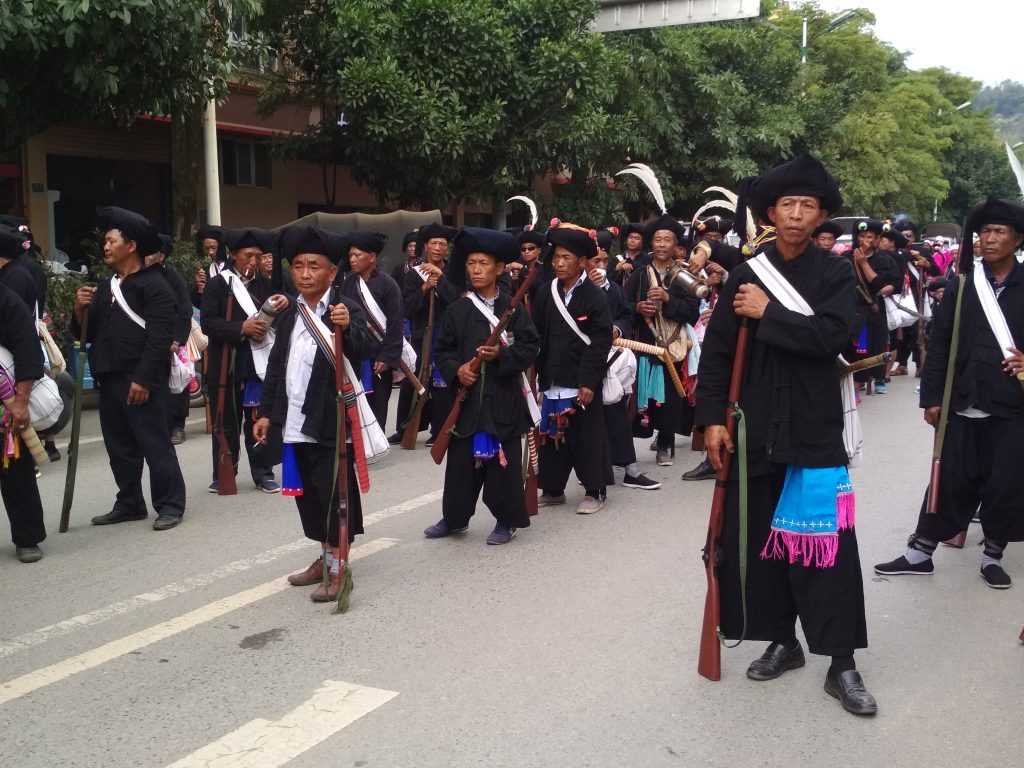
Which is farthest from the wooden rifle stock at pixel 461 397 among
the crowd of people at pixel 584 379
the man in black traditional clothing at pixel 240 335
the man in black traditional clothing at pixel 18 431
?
the man in black traditional clothing at pixel 18 431

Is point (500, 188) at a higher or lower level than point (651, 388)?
higher

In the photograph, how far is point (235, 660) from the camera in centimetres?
455

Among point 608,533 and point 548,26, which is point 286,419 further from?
point 548,26

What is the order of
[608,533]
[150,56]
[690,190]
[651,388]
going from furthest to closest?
[690,190]
[150,56]
[651,388]
[608,533]

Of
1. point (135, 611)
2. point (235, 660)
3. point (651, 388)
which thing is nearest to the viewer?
point (235, 660)

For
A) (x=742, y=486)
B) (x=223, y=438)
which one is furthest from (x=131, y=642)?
(x=223, y=438)

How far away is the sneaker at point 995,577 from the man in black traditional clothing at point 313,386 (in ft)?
10.6

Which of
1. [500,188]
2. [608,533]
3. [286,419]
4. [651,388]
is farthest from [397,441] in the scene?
[500,188]

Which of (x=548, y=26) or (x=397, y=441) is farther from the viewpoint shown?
(x=548, y=26)

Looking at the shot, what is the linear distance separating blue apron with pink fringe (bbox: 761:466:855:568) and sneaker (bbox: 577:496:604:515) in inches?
119

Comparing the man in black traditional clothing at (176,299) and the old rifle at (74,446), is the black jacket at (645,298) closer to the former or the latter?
the man in black traditional clothing at (176,299)

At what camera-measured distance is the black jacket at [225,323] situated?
7.50 m

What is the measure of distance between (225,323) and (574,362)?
2.37 metres

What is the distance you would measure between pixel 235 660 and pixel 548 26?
14.0 meters
